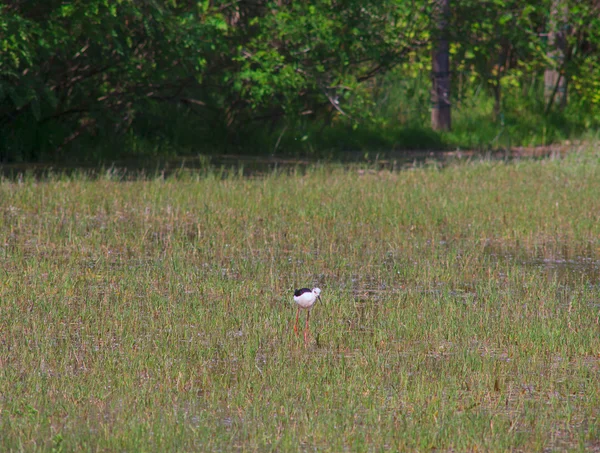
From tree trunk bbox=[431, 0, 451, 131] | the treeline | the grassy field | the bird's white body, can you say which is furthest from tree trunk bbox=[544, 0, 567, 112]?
the bird's white body

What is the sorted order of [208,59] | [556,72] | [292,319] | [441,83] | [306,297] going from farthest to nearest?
[556,72] < [441,83] < [208,59] < [292,319] < [306,297]

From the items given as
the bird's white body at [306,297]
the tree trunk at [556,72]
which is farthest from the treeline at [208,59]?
the bird's white body at [306,297]

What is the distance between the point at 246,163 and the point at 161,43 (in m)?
2.60

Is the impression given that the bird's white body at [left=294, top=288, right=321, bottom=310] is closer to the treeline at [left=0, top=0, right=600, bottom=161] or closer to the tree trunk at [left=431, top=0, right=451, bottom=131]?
the treeline at [left=0, top=0, right=600, bottom=161]

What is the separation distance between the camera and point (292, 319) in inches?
285

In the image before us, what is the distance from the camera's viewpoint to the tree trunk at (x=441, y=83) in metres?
19.6

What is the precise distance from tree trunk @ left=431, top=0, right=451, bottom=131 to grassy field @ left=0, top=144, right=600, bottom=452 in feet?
21.8

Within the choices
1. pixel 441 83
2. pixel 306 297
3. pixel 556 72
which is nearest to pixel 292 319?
pixel 306 297

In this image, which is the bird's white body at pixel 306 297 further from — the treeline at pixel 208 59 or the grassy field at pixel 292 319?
the treeline at pixel 208 59

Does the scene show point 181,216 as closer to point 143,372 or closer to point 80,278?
point 80,278

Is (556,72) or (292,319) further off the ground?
(556,72)

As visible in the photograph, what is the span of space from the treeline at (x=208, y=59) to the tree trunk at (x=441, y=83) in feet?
0.13

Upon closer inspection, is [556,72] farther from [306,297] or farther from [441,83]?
[306,297]

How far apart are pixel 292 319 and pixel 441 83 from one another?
13.2 m
